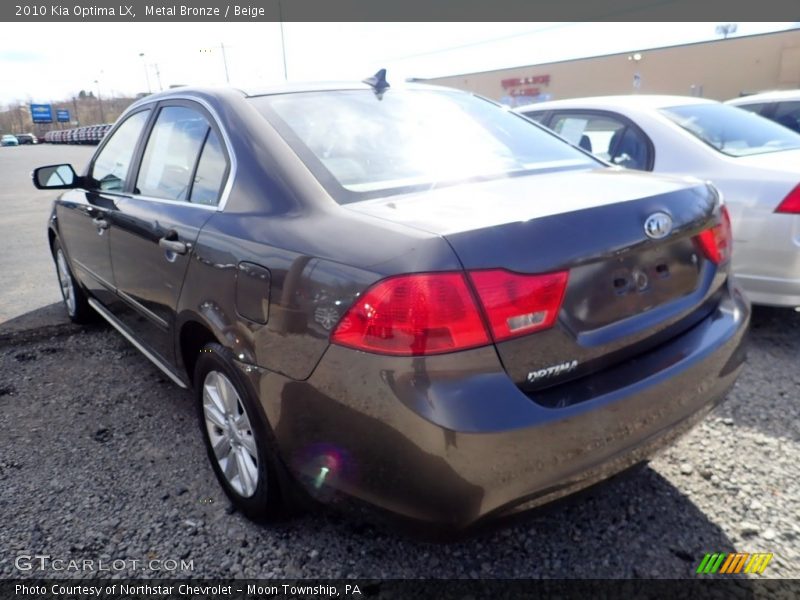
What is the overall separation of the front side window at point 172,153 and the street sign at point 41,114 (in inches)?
3927

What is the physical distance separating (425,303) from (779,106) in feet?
22.8

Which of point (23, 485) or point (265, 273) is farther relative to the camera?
point (23, 485)

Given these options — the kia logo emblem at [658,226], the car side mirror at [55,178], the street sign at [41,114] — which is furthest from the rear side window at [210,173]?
the street sign at [41,114]

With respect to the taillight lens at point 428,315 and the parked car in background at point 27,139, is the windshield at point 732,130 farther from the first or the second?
the parked car in background at point 27,139

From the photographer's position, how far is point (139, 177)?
10.4 feet

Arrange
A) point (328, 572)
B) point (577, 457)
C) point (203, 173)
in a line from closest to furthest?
point (577, 457), point (328, 572), point (203, 173)

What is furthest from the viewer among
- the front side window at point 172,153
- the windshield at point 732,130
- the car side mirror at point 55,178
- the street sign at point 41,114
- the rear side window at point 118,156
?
the street sign at point 41,114

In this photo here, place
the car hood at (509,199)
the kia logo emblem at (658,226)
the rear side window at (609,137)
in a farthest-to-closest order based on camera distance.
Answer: the rear side window at (609,137) → the kia logo emblem at (658,226) → the car hood at (509,199)

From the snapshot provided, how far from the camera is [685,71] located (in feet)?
108

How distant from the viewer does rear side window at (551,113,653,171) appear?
14.4ft

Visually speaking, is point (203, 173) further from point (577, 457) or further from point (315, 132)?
point (577, 457)

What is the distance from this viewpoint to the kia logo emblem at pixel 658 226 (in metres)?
1.81

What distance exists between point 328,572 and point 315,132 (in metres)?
1.61

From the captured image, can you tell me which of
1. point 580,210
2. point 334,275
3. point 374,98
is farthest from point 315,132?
point 580,210
